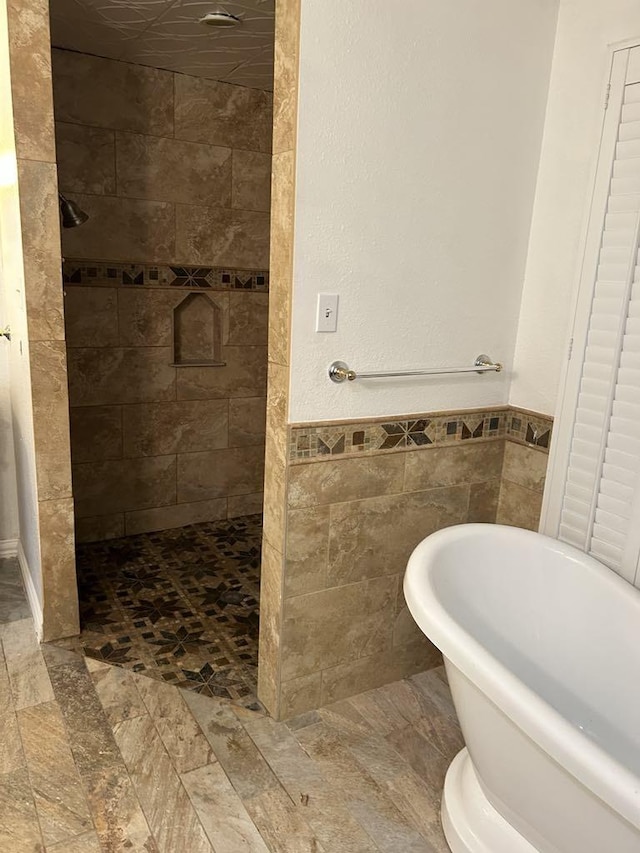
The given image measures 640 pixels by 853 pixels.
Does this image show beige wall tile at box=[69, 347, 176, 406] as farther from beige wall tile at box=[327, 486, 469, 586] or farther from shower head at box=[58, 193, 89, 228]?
beige wall tile at box=[327, 486, 469, 586]

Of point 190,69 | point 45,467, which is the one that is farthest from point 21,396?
point 190,69

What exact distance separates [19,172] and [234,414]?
5.82 feet

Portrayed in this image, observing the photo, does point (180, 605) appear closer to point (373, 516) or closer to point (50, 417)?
point (50, 417)

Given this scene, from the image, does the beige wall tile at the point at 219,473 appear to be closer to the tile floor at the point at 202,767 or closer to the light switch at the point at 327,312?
the tile floor at the point at 202,767

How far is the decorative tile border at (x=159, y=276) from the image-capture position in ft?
10.1

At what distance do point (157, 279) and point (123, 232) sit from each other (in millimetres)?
264

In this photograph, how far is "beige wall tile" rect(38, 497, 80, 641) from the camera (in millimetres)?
2426

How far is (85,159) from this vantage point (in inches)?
118

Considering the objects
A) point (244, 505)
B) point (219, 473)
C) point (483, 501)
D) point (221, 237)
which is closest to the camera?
point (483, 501)

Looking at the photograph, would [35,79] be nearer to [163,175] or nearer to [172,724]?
[163,175]

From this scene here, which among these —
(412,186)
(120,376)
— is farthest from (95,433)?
(412,186)

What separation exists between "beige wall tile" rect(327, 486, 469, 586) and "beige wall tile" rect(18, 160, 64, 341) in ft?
3.83

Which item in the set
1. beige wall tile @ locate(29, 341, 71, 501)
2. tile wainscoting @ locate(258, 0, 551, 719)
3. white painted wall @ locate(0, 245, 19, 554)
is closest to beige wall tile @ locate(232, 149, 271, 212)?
white painted wall @ locate(0, 245, 19, 554)

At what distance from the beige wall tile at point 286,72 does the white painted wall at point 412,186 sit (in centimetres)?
2
